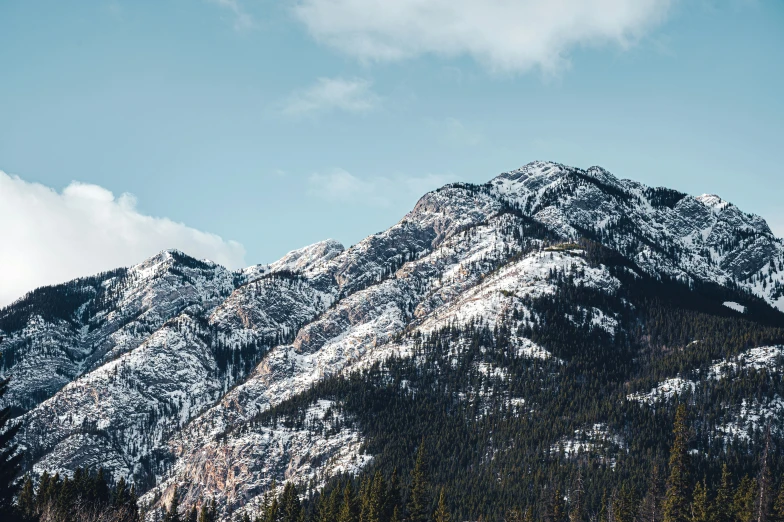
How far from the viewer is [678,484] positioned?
381 ft

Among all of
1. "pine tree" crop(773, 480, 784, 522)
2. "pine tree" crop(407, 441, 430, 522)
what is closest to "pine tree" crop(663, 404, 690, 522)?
"pine tree" crop(773, 480, 784, 522)

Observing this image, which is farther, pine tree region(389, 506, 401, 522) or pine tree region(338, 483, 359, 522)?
pine tree region(338, 483, 359, 522)

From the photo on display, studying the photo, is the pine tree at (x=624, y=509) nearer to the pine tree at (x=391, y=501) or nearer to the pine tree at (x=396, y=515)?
the pine tree at (x=391, y=501)

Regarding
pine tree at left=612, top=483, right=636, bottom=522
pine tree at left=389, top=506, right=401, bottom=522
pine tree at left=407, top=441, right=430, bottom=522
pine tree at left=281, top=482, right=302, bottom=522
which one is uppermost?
pine tree at left=612, top=483, right=636, bottom=522

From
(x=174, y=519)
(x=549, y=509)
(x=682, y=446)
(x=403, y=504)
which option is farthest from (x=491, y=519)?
(x=682, y=446)

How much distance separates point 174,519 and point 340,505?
44997mm

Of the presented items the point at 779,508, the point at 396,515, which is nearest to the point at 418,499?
the point at 396,515

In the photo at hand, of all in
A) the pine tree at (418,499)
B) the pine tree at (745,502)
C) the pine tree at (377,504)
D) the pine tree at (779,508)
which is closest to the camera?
the pine tree at (779,508)

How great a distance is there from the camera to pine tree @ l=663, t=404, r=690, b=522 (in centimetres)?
11288

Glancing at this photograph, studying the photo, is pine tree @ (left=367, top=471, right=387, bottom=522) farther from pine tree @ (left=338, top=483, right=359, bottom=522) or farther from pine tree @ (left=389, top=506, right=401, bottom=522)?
pine tree @ (left=338, top=483, right=359, bottom=522)

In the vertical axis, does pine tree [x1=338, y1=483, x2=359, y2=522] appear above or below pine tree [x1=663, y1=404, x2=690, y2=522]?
below

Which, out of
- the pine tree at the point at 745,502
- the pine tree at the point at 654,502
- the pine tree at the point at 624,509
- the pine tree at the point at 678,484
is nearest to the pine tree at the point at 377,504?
the pine tree at the point at 654,502

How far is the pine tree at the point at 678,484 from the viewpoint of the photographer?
11288 centimetres

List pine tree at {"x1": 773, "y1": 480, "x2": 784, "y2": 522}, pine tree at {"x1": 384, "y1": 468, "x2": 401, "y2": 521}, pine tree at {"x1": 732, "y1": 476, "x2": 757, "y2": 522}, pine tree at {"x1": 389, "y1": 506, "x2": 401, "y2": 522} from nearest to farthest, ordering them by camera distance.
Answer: pine tree at {"x1": 773, "y1": 480, "x2": 784, "y2": 522}
pine tree at {"x1": 389, "y1": 506, "x2": 401, "y2": 522}
pine tree at {"x1": 732, "y1": 476, "x2": 757, "y2": 522}
pine tree at {"x1": 384, "y1": 468, "x2": 401, "y2": 521}
